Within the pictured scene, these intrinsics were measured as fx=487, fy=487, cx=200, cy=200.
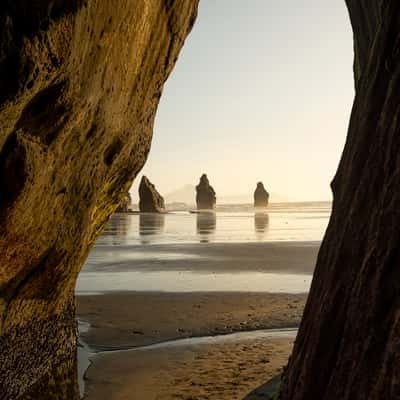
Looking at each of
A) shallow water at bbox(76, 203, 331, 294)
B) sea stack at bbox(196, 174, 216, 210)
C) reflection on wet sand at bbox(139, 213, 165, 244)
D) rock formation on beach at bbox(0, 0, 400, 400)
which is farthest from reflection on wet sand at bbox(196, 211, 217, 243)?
sea stack at bbox(196, 174, 216, 210)

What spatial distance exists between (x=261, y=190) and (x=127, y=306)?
102m

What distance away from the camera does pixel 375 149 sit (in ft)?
10.6

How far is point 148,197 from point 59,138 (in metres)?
64.5

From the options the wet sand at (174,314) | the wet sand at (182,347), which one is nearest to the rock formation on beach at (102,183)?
the wet sand at (182,347)

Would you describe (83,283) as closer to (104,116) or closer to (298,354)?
(104,116)

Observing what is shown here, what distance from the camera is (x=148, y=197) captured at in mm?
68750

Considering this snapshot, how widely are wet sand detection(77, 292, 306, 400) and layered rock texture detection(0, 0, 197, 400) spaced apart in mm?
817

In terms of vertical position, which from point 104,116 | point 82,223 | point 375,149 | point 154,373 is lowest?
point 154,373

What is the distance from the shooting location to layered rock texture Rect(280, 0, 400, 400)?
250 cm

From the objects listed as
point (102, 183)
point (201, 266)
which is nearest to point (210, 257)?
point (201, 266)

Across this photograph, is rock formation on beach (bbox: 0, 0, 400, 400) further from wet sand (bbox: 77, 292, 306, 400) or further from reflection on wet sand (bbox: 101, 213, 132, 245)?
reflection on wet sand (bbox: 101, 213, 132, 245)

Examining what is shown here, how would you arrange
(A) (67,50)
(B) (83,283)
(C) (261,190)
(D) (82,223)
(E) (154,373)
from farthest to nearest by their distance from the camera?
(C) (261,190), (B) (83,283), (E) (154,373), (D) (82,223), (A) (67,50)

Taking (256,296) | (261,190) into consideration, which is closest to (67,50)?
(256,296)

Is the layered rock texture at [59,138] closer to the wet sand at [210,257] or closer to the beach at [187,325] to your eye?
the beach at [187,325]
